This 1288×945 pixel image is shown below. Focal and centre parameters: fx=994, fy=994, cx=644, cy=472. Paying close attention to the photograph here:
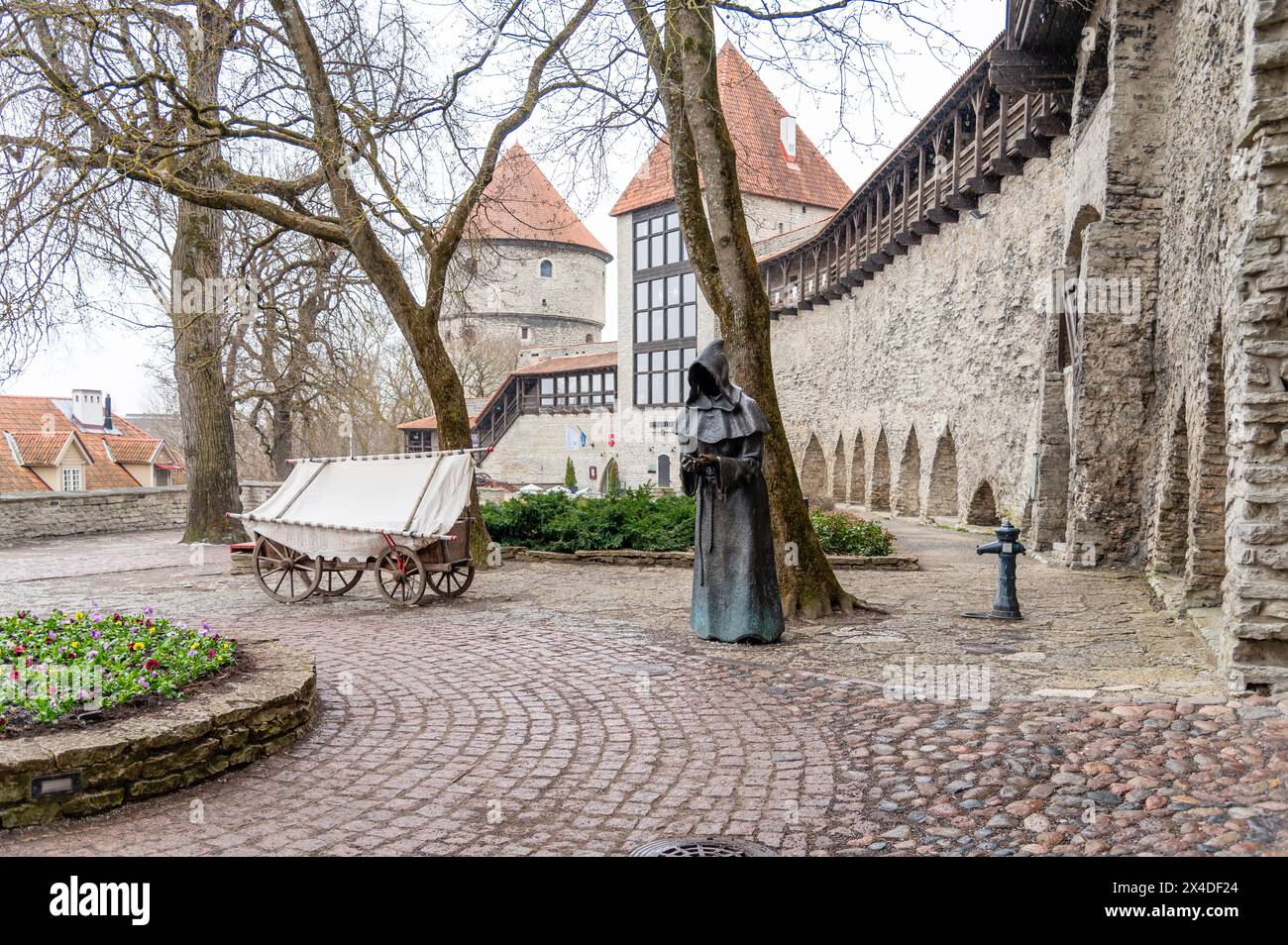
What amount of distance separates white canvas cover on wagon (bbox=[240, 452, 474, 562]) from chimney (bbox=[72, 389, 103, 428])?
3875cm

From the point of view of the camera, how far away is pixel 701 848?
11.6ft

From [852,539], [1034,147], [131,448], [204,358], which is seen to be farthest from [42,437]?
[1034,147]

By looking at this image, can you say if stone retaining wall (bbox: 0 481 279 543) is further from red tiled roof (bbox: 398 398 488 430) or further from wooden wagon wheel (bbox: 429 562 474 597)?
red tiled roof (bbox: 398 398 488 430)

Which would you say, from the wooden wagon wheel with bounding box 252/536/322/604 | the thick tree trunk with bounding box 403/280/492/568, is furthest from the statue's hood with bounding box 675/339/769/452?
the thick tree trunk with bounding box 403/280/492/568

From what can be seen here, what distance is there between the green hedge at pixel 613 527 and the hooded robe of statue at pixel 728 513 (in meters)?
5.72

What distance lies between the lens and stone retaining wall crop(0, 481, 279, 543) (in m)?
18.8

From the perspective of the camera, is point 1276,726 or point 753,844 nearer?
point 753,844

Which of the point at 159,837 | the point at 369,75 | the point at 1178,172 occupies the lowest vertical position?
the point at 159,837

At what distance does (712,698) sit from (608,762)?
1.31m

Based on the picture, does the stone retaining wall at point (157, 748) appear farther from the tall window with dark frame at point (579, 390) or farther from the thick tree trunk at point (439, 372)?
the tall window with dark frame at point (579, 390)

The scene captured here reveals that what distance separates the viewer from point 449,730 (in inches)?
204

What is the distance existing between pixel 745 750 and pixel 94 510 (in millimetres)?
19600

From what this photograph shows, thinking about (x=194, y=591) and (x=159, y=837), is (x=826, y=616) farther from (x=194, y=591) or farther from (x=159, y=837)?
(x=194, y=591)

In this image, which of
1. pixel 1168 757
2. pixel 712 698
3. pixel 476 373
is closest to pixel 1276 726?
pixel 1168 757
